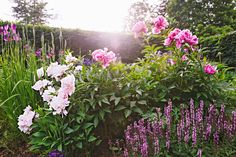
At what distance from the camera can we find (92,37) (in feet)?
26.8

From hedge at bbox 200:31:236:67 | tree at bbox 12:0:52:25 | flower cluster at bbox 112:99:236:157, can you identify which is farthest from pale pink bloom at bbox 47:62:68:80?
tree at bbox 12:0:52:25

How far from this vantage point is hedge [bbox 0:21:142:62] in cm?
784

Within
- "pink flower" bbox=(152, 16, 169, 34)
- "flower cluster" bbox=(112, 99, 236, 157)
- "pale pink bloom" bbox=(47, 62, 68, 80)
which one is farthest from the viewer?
"pink flower" bbox=(152, 16, 169, 34)

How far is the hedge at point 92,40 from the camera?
7.84 metres

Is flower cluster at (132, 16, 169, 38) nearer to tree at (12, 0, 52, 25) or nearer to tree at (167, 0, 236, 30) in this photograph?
tree at (167, 0, 236, 30)

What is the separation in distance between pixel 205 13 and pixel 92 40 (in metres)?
3.68

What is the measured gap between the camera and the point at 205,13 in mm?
8109

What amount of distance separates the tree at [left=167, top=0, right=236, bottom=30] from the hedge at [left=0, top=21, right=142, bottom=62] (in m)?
1.63

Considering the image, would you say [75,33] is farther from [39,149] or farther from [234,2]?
[39,149]

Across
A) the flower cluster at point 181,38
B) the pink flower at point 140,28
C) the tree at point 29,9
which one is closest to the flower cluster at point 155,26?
the pink flower at point 140,28

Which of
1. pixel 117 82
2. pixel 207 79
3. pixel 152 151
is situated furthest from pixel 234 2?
pixel 152 151

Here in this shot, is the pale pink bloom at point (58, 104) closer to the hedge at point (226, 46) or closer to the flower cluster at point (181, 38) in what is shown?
the flower cluster at point (181, 38)

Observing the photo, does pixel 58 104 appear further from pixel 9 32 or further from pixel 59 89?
pixel 9 32

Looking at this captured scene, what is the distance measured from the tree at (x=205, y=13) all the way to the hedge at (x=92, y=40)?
5.34 ft
